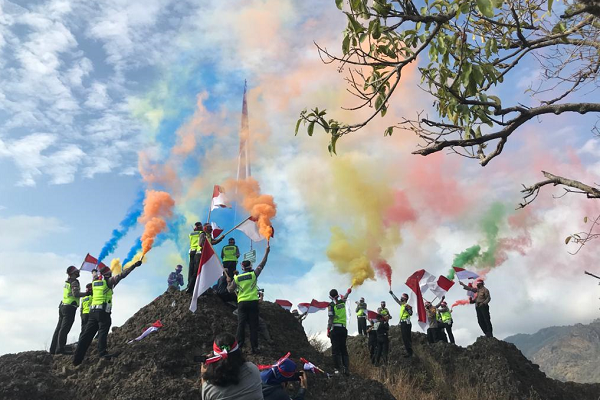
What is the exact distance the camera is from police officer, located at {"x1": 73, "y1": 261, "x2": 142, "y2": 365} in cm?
1110

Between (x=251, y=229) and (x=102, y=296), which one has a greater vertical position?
(x=251, y=229)

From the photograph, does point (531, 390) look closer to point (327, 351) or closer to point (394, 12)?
point (327, 351)

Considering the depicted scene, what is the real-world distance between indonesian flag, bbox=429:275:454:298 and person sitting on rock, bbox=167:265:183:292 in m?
8.86

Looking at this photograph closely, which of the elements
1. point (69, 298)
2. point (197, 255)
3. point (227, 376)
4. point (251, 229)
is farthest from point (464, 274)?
point (227, 376)

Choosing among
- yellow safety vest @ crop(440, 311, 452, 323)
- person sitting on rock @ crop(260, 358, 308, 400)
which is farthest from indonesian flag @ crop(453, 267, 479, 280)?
person sitting on rock @ crop(260, 358, 308, 400)

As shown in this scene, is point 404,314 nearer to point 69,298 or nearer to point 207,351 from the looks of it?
point 207,351

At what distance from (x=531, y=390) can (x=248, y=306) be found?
9656 millimetres

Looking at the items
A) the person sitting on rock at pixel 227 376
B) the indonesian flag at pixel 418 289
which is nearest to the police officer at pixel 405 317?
the indonesian flag at pixel 418 289

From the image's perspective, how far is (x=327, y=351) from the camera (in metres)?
19.3

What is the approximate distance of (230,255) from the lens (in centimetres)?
1446

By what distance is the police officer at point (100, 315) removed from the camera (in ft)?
36.4

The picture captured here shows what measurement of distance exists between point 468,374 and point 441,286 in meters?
3.53

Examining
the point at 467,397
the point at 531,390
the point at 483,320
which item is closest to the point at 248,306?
the point at 467,397

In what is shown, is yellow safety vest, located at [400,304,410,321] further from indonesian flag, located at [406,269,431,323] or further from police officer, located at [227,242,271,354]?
police officer, located at [227,242,271,354]
